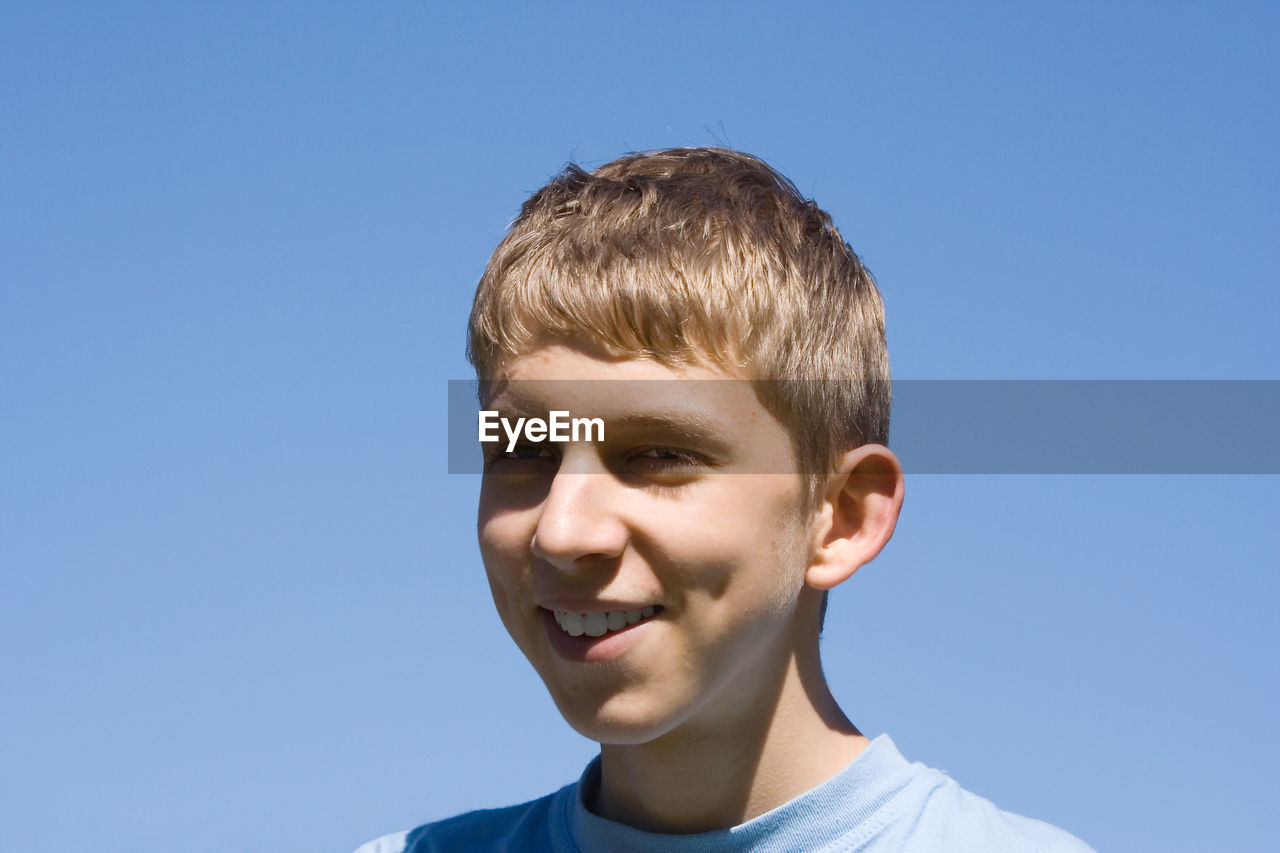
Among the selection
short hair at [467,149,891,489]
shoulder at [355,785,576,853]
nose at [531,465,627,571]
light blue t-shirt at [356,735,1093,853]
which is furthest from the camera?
shoulder at [355,785,576,853]

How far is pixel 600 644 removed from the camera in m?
3.10

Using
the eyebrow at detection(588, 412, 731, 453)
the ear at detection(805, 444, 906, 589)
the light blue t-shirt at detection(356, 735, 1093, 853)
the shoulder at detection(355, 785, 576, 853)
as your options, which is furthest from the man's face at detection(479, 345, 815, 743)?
the shoulder at detection(355, 785, 576, 853)

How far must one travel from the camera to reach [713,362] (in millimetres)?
3191

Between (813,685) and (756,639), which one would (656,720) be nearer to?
(756,639)

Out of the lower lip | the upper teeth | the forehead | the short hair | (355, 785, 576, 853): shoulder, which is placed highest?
the short hair

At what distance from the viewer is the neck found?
11.1 feet

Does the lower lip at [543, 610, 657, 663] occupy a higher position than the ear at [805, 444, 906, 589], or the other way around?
the ear at [805, 444, 906, 589]

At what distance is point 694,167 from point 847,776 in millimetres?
1637

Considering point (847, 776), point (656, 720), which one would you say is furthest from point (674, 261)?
point (847, 776)

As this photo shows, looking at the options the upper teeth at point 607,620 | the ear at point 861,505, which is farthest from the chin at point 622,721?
the ear at point 861,505

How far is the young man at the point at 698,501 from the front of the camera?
122 inches

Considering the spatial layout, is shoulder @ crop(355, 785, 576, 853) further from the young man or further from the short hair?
the short hair

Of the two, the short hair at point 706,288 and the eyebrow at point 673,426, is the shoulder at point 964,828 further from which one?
the eyebrow at point 673,426

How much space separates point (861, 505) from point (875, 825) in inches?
30.9
